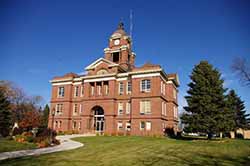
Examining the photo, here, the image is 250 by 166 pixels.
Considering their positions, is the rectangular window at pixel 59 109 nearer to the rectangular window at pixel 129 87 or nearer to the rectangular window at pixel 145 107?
the rectangular window at pixel 129 87

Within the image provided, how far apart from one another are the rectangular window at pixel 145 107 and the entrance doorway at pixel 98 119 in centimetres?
842

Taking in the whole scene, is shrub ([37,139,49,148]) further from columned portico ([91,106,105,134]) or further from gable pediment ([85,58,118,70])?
gable pediment ([85,58,118,70])

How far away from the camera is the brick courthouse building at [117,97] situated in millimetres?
35750

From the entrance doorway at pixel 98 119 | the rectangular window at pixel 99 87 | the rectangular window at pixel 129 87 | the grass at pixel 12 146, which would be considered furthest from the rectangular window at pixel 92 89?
the grass at pixel 12 146

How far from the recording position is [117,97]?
3956 cm

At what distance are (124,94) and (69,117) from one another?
44.5 ft

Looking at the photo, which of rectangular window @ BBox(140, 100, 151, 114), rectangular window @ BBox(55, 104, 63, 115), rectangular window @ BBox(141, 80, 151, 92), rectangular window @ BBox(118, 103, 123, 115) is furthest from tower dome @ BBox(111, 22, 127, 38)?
rectangular window @ BBox(55, 104, 63, 115)

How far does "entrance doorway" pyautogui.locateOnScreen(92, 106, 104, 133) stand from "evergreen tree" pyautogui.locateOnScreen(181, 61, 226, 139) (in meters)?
17.9

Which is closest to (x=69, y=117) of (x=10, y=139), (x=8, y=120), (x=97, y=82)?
(x=97, y=82)

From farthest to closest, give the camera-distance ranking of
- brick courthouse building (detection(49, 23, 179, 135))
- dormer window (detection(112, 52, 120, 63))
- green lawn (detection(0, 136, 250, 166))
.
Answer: dormer window (detection(112, 52, 120, 63))
brick courthouse building (detection(49, 23, 179, 135))
green lawn (detection(0, 136, 250, 166))

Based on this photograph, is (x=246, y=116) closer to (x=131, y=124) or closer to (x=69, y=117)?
(x=131, y=124)

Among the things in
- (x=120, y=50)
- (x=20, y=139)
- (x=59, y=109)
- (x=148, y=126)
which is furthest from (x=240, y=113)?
(x=20, y=139)

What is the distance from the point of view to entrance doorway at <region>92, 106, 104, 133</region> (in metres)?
40.5

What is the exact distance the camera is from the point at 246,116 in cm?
4700
